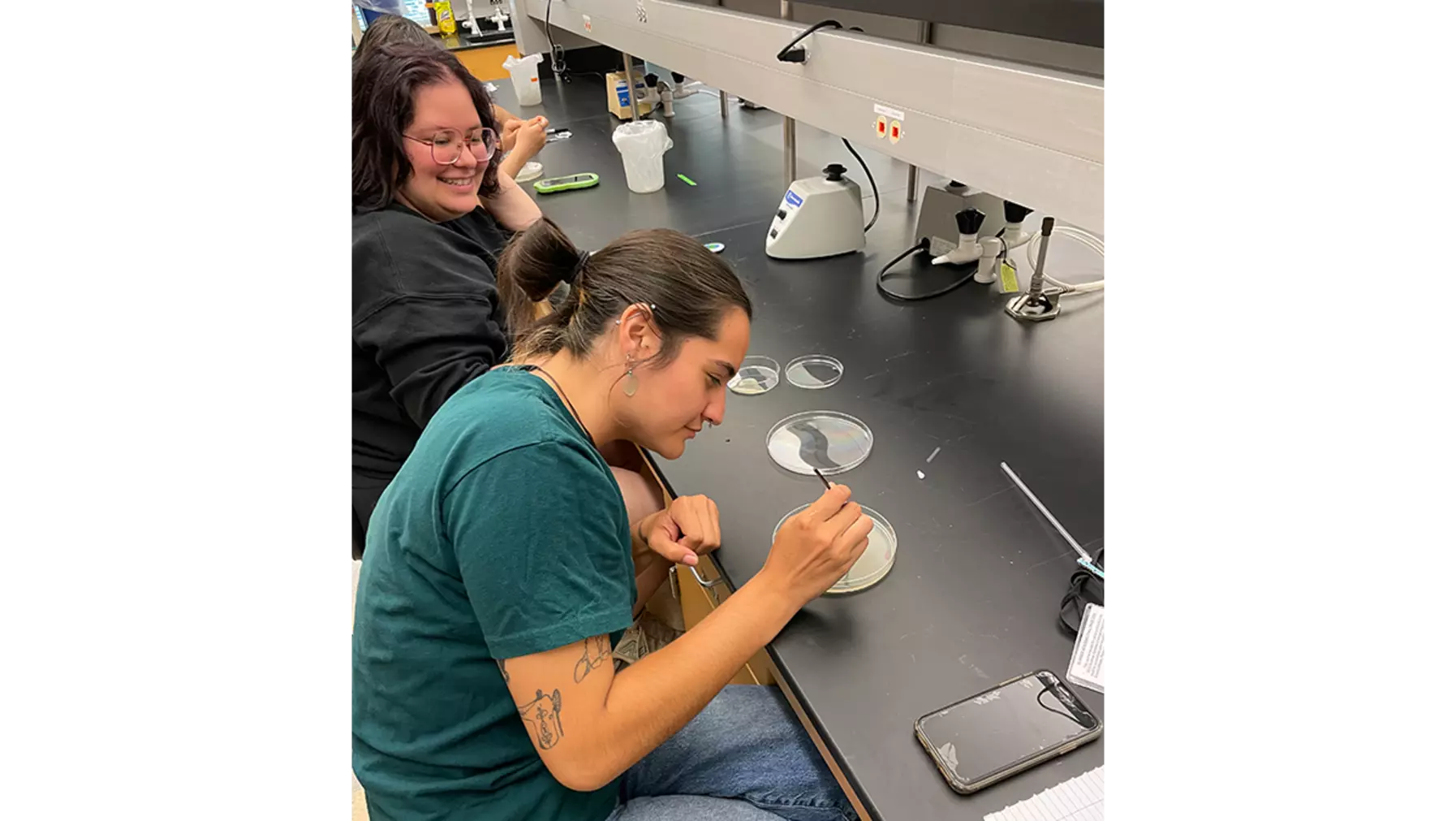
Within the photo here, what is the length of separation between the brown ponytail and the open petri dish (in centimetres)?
28

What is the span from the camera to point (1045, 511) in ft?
3.24

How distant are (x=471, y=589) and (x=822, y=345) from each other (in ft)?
2.76

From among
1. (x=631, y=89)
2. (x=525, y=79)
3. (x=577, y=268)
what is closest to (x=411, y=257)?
(x=577, y=268)

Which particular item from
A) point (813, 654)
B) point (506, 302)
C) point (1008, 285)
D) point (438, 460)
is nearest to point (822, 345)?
point (1008, 285)

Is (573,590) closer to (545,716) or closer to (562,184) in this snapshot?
(545,716)

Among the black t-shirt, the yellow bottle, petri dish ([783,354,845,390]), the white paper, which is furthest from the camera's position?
the yellow bottle

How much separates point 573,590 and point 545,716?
0.44 feet

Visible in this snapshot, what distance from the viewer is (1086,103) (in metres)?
0.87

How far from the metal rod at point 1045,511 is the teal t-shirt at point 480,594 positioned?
1.73 feet

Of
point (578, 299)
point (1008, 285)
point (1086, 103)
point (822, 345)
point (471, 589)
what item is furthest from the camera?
point (1008, 285)

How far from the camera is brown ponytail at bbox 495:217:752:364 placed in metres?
0.91

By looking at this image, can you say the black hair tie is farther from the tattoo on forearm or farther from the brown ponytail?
the tattoo on forearm

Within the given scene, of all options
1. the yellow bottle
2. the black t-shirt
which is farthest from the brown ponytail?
the yellow bottle
